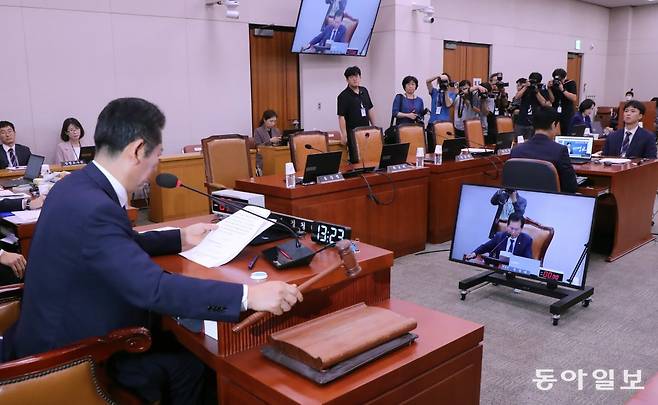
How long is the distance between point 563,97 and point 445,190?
3709 mm

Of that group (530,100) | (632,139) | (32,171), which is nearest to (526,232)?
(632,139)

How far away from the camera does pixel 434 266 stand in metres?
4.21

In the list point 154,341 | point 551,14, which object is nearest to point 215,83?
point 154,341

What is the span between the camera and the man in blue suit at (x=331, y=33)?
25.1ft

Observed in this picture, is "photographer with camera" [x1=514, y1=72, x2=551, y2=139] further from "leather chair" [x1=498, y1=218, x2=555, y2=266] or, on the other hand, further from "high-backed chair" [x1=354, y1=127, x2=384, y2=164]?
"leather chair" [x1=498, y1=218, x2=555, y2=266]

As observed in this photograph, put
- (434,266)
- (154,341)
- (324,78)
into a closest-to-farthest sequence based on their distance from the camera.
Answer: (154,341) < (434,266) < (324,78)

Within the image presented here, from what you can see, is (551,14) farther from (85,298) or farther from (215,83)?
(85,298)

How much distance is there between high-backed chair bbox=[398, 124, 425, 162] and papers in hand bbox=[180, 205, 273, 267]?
11.7ft

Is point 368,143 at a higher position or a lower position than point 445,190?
higher

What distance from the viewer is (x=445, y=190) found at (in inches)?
185

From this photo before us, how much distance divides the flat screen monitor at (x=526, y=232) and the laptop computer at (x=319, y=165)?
992 millimetres

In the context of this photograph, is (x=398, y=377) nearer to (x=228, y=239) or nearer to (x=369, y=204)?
(x=228, y=239)

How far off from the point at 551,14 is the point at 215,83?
27.4 feet

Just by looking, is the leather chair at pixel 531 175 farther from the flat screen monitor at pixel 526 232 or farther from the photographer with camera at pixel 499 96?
the photographer with camera at pixel 499 96
